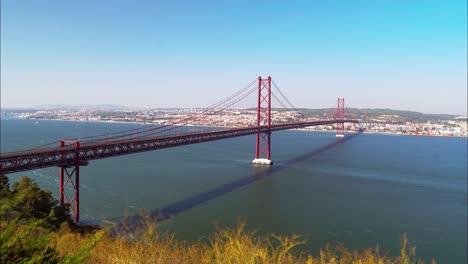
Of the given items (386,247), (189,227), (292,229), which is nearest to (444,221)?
(386,247)

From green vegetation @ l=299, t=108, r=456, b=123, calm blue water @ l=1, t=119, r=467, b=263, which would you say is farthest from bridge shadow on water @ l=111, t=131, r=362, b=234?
green vegetation @ l=299, t=108, r=456, b=123

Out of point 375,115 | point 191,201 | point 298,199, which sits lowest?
point 298,199

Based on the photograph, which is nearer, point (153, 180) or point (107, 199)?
point (107, 199)

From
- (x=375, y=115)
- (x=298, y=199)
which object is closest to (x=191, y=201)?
(x=298, y=199)

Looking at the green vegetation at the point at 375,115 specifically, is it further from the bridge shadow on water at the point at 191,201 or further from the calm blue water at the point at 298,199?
the bridge shadow on water at the point at 191,201

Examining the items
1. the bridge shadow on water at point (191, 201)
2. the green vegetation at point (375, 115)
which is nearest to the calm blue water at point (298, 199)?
the bridge shadow on water at point (191, 201)

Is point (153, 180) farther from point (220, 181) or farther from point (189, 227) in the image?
point (189, 227)

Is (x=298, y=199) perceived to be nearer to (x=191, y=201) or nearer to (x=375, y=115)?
(x=191, y=201)

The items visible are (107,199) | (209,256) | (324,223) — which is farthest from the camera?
(107,199)
